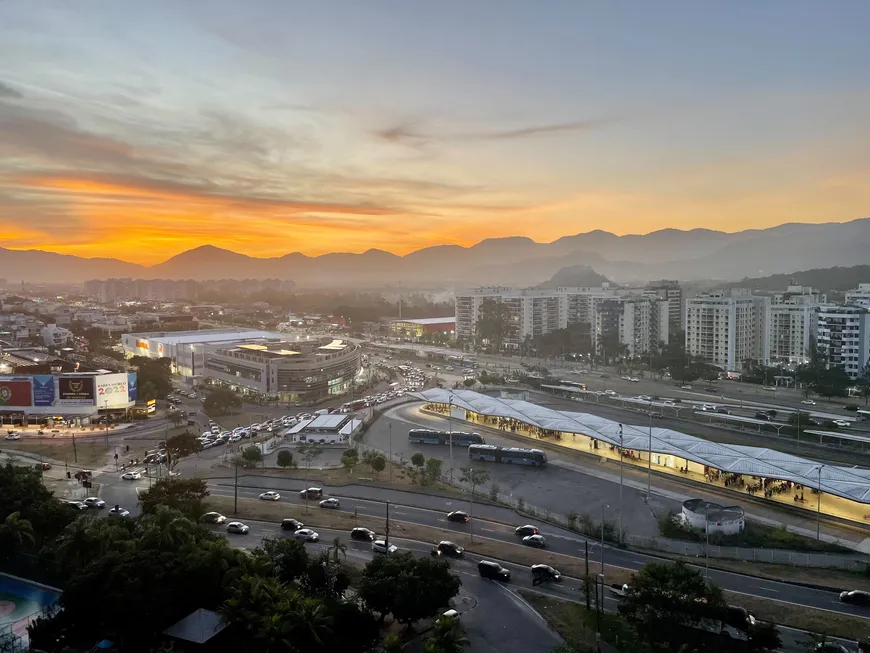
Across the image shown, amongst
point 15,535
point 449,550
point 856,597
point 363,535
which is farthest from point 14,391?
point 856,597

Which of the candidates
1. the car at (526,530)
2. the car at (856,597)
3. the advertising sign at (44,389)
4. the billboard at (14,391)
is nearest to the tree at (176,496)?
the car at (526,530)

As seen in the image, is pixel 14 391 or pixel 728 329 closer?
pixel 14 391

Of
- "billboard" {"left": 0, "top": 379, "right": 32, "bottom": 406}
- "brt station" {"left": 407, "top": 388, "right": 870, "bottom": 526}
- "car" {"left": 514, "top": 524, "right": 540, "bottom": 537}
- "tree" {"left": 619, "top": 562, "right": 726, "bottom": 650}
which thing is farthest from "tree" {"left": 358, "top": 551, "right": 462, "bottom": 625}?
"billboard" {"left": 0, "top": 379, "right": 32, "bottom": 406}

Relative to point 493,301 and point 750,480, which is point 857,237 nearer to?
point 493,301

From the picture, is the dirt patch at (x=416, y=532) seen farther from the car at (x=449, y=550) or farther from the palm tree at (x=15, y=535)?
the palm tree at (x=15, y=535)

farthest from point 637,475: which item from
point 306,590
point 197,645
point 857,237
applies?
point 857,237

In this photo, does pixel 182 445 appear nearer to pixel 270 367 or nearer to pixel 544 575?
pixel 270 367

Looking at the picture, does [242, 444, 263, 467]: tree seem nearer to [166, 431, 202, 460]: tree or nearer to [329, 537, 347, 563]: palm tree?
[166, 431, 202, 460]: tree
